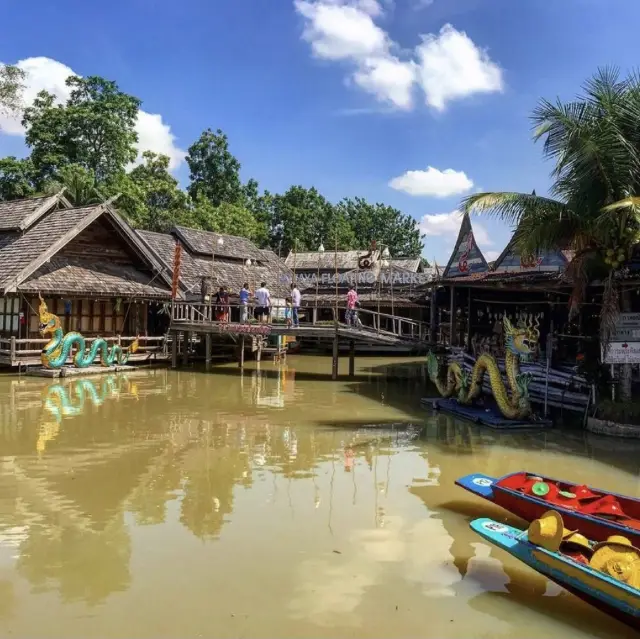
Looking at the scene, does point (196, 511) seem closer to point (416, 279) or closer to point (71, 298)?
point (71, 298)

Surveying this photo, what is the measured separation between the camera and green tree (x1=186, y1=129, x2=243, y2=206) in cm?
4684

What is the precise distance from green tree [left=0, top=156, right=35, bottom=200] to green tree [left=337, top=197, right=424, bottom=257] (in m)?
26.5

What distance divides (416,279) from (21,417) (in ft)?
70.5

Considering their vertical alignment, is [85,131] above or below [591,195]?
above

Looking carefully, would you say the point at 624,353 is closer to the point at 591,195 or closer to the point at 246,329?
the point at 591,195

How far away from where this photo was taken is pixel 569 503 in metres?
6.19

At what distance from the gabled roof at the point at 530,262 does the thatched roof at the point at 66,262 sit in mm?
11312

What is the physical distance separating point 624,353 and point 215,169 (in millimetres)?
40009

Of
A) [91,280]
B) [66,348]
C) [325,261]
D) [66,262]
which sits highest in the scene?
[325,261]

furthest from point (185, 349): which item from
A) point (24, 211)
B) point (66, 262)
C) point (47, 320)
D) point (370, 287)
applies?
point (370, 287)

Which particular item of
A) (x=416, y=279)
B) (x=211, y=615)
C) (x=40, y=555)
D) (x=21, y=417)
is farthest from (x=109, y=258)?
(x=211, y=615)

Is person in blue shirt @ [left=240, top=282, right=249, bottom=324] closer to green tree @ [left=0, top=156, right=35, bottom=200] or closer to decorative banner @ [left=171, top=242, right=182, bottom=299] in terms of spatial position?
decorative banner @ [left=171, top=242, right=182, bottom=299]

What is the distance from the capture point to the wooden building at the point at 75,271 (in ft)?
Answer: 61.5

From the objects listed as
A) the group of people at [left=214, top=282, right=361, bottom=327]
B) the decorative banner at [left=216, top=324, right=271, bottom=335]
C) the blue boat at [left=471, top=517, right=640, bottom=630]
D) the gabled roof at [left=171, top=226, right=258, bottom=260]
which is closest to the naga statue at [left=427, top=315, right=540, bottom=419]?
the blue boat at [left=471, top=517, right=640, bottom=630]
